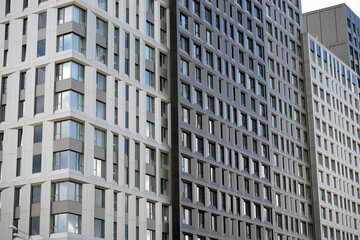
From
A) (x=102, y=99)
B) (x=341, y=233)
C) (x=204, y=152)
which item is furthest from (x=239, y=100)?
(x=341, y=233)

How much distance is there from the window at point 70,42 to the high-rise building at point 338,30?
245ft

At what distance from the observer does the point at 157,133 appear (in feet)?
233

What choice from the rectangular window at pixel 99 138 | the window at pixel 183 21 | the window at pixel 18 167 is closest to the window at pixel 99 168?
the rectangular window at pixel 99 138

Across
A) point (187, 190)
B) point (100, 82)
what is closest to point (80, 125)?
point (100, 82)

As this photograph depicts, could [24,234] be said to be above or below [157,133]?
below

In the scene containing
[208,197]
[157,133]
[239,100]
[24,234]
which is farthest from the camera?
[239,100]

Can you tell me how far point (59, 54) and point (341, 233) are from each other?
207ft

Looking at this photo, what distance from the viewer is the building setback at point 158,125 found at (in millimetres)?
60344

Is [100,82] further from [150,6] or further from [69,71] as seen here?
[150,6]

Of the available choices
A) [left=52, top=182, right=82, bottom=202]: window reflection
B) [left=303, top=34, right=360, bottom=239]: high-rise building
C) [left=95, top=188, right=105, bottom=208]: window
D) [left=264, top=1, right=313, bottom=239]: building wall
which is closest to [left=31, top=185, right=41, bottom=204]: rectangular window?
[left=52, top=182, right=82, bottom=202]: window reflection

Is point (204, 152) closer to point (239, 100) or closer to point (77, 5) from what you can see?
point (239, 100)

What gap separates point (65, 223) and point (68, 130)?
8.42 metres

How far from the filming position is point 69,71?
2413 inches

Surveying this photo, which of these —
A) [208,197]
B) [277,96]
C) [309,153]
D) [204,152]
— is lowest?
[208,197]
